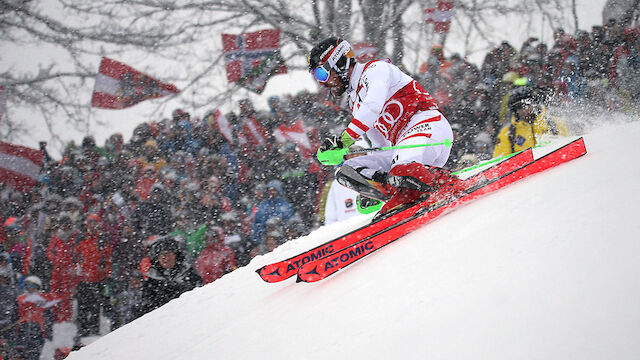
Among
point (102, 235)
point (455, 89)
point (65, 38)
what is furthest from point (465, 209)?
point (65, 38)

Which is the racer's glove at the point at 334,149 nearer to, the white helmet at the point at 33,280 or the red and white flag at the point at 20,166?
the white helmet at the point at 33,280

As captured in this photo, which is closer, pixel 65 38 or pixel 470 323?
pixel 470 323

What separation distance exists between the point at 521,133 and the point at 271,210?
317 centimetres

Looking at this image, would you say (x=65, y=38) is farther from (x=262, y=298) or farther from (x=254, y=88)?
(x=262, y=298)

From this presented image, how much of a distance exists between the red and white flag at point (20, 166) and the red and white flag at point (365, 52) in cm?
540

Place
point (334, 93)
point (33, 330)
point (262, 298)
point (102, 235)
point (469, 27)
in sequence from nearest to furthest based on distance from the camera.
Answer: point (262, 298) < point (334, 93) < point (33, 330) < point (102, 235) < point (469, 27)

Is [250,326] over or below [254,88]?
below

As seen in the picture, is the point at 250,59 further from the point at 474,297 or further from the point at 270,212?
the point at 474,297

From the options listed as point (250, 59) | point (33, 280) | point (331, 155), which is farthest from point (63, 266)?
point (250, 59)

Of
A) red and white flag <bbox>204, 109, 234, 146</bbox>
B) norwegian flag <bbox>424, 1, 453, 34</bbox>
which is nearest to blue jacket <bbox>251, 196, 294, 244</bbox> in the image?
red and white flag <bbox>204, 109, 234, 146</bbox>

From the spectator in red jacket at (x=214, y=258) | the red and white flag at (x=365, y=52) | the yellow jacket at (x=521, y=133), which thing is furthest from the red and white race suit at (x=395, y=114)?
the red and white flag at (x=365, y=52)

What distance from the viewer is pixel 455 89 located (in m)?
7.65

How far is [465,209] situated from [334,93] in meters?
1.55

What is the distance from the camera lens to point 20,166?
334 inches
